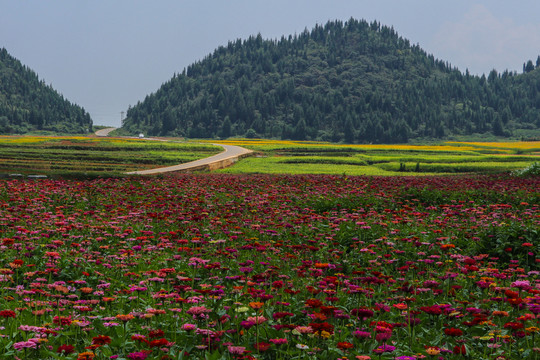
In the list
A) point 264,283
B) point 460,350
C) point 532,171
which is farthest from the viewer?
point 532,171

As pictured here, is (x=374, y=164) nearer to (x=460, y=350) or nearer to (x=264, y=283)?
(x=264, y=283)

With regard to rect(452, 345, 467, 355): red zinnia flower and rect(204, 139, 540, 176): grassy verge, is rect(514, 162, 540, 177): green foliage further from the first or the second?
rect(452, 345, 467, 355): red zinnia flower

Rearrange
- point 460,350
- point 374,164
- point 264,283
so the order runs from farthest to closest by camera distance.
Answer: point 374,164
point 264,283
point 460,350

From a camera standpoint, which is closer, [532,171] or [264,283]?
[264,283]

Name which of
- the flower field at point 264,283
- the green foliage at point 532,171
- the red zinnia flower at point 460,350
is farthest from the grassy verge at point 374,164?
the red zinnia flower at point 460,350

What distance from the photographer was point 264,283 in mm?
6180

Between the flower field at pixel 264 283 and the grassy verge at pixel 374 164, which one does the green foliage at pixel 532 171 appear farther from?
the flower field at pixel 264 283

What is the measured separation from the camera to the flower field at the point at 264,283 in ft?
14.7

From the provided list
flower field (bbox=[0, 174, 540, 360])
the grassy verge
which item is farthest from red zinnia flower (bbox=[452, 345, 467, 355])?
the grassy verge

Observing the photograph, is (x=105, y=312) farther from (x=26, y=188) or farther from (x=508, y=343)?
(x=26, y=188)

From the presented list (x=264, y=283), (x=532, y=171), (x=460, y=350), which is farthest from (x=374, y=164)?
(x=460, y=350)

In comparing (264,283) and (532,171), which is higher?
(264,283)

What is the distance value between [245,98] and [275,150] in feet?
386

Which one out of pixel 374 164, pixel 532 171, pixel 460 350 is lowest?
pixel 374 164
